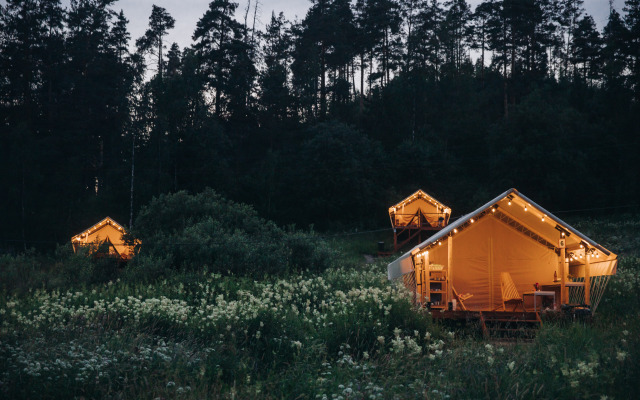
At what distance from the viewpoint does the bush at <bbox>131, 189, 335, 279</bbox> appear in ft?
60.9

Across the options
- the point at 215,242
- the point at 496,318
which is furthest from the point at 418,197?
the point at 496,318

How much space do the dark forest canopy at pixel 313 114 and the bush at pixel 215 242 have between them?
2013 centimetres

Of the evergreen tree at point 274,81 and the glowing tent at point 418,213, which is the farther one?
the evergreen tree at point 274,81

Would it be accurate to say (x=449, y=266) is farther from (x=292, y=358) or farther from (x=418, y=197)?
(x=418, y=197)

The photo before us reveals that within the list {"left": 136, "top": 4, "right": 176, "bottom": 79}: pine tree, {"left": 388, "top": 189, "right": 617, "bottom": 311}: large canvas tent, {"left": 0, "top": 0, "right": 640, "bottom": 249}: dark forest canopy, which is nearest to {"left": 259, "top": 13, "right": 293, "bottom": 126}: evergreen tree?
{"left": 0, "top": 0, "right": 640, "bottom": 249}: dark forest canopy

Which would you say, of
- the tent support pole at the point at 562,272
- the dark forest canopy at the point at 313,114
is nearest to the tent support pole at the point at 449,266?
the tent support pole at the point at 562,272

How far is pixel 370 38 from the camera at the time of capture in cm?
5788

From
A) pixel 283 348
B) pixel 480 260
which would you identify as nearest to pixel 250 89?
pixel 480 260

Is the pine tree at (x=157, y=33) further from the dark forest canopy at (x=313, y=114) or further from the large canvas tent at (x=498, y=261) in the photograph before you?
the large canvas tent at (x=498, y=261)

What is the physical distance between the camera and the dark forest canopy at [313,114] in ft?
145

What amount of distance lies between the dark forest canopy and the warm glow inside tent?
10915 mm

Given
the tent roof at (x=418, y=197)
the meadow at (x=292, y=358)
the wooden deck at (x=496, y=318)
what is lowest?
the wooden deck at (x=496, y=318)

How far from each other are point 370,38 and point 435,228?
30193 millimetres

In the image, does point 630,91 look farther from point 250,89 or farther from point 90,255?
point 90,255
